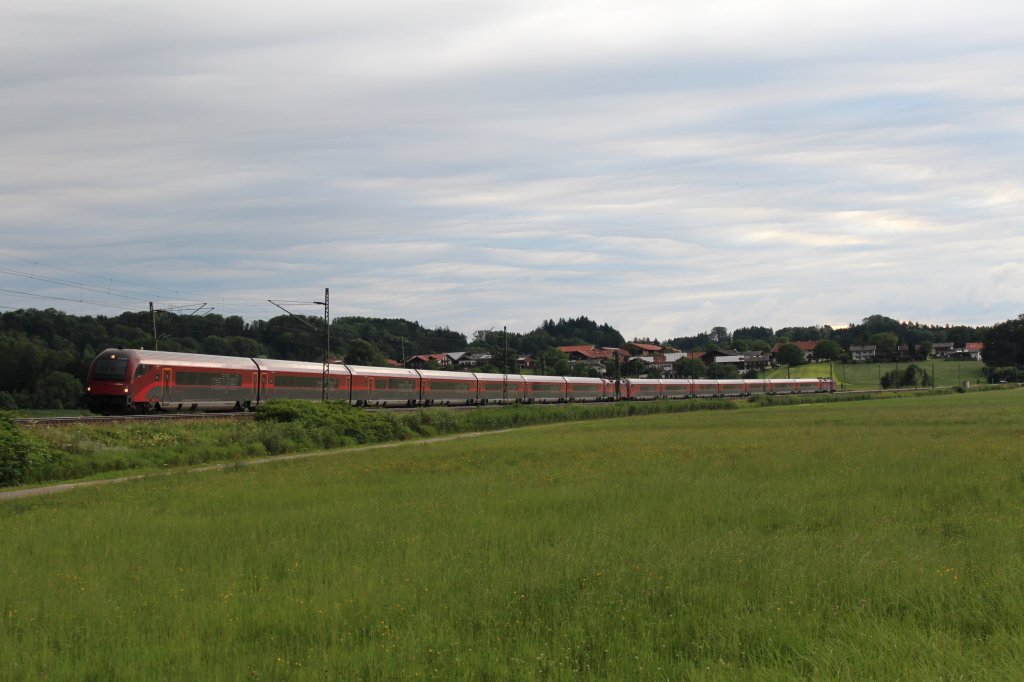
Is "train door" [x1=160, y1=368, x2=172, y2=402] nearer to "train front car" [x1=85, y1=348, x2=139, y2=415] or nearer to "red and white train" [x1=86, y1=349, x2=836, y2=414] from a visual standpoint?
"red and white train" [x1=86, y1=349, x2=836, y2=414]

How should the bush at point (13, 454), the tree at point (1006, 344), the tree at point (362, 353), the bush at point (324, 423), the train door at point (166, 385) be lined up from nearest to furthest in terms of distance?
the bush at point (13, 454), the bush at point (324, 423), the train door at point (166, 385), the tree at point (362, 353), the tree at point (1006, 344)

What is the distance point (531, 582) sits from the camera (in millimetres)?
12297

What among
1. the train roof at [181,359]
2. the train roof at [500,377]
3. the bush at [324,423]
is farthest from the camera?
the train roof at [500,377]

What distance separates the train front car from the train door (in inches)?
73.3

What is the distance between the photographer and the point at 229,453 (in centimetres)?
3906

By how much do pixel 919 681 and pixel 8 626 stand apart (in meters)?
9.84

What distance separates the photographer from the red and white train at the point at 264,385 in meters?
45.0

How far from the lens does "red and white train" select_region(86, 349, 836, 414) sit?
4497cm

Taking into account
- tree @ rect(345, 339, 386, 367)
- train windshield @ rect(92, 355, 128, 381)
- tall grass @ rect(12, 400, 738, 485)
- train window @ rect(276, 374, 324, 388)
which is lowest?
tall grass @ rect(12, 400, 738, 485)

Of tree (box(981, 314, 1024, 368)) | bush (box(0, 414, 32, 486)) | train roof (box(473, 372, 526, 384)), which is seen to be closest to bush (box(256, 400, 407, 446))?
bush (box(0, 414, 32, 486))

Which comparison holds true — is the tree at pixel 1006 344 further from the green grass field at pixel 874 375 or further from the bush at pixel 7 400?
the bush at pixel 7 400

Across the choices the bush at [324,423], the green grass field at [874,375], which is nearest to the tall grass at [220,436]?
the bush at [324,423]

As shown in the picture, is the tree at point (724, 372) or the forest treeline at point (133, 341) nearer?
the forest treeline at point (133, 341)

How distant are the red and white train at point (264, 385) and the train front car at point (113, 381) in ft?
0.15
